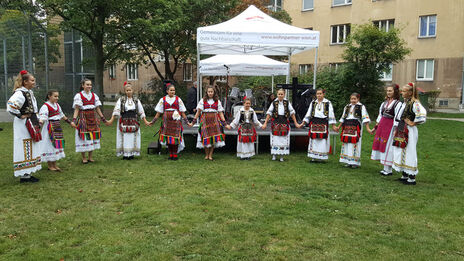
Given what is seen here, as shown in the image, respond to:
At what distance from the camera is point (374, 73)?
17.8 meters

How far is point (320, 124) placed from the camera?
810 centimetres

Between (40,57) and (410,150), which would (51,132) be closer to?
(410,150)

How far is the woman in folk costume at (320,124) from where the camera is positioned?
8094 mm

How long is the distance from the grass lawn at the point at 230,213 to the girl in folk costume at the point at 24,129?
347 mm

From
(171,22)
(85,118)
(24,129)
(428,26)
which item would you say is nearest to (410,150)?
(85,118)

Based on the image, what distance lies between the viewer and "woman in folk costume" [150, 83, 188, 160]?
8.21 metres

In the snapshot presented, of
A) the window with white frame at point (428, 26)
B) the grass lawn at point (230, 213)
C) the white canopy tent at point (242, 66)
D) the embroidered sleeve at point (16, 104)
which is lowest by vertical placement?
the grass lawn at point (230, 213)

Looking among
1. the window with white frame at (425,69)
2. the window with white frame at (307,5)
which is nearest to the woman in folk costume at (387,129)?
the window with white frame at (425,69)

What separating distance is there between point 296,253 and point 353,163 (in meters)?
4.51

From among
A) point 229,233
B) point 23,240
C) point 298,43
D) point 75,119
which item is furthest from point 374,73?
point 23,240

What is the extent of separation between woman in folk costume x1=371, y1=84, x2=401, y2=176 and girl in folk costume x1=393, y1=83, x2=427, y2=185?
1.07ft

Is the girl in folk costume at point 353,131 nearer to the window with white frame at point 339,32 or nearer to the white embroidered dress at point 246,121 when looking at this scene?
the white embroidered dress at point 246,121

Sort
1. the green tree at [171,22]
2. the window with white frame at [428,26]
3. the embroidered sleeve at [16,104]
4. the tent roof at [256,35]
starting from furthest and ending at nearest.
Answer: the window with white frame at [428,26], the green tree at [171,22], the tent roof at [256,35], the embroidered sleeve at [16,104]

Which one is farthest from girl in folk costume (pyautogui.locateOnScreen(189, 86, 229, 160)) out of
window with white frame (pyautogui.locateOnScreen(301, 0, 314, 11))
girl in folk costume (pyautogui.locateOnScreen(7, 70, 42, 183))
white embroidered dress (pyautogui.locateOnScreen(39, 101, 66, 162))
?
window with white frame (pyautogui.locateOnScreen(301, 0, 314, 11))
